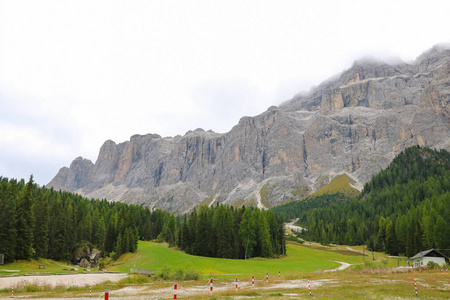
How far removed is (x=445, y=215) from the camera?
272ft

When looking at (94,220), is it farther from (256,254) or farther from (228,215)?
(256,254)

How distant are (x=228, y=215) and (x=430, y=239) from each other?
167 feet

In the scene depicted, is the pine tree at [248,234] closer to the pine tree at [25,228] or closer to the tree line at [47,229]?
the tree line at [47,229]

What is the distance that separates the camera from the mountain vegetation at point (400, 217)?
270ft

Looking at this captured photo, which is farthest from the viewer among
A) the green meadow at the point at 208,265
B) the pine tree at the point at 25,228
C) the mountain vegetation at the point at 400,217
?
the mountain vegetation at the point at 400,217

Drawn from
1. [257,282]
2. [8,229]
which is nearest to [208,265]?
[257,282]

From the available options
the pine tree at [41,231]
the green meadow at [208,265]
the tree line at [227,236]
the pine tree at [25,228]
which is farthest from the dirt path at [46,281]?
the tree line at [227,236]

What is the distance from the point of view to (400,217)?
10362cm

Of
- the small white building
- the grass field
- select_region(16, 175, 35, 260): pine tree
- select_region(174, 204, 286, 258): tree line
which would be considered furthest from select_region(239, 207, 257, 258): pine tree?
select_region(16, 175, 35, 260): pine tree

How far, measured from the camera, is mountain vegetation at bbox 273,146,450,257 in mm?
82394

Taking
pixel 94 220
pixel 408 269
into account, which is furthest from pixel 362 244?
pixel 94 220

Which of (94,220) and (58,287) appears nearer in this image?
(58,287)

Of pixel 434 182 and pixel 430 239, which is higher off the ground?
pixel 434 182

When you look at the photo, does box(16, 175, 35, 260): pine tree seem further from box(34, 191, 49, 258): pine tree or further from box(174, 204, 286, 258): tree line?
box(174, 204, 286, 258): tree line
